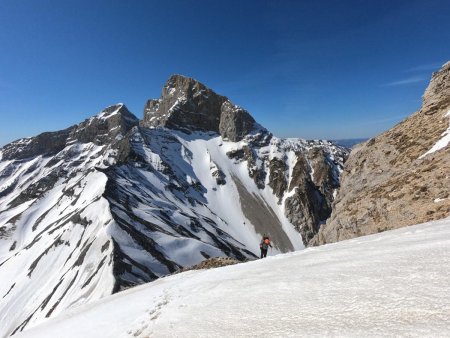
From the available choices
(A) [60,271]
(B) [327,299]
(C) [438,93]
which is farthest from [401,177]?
(A) [60,271]

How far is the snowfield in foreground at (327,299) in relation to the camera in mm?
7730

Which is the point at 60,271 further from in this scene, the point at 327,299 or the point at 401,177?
the point at 327,299

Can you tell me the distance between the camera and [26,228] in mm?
156000

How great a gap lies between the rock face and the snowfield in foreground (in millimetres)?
4122

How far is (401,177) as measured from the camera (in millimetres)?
21844

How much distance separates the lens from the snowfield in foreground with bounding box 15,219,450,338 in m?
7.73

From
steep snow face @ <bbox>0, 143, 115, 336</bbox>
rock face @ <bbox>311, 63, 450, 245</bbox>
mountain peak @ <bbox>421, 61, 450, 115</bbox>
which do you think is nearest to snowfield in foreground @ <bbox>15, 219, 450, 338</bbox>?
rock face @ <bbox>311, 63, 450, 245</bbox>

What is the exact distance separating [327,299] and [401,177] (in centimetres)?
1515


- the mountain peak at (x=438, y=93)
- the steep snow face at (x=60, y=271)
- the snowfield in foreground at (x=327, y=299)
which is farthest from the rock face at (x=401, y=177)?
the steep snow face at (x=60, y=271)

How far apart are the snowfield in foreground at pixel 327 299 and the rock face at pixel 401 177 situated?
4122mm

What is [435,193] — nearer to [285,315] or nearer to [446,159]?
[446,159]

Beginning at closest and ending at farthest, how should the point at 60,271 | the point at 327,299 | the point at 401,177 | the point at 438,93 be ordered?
the point at 327,299 < the point at 401,177 < the point at 438,93 < the point at 60,271

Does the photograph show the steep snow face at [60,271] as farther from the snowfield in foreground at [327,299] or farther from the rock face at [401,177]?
the snowfield in foreground at [327,299]

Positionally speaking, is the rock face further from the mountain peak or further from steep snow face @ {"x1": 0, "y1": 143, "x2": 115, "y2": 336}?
steep snow face @ {"x1": 0, "y1": 143, "x2": 115, "y2": 336}
